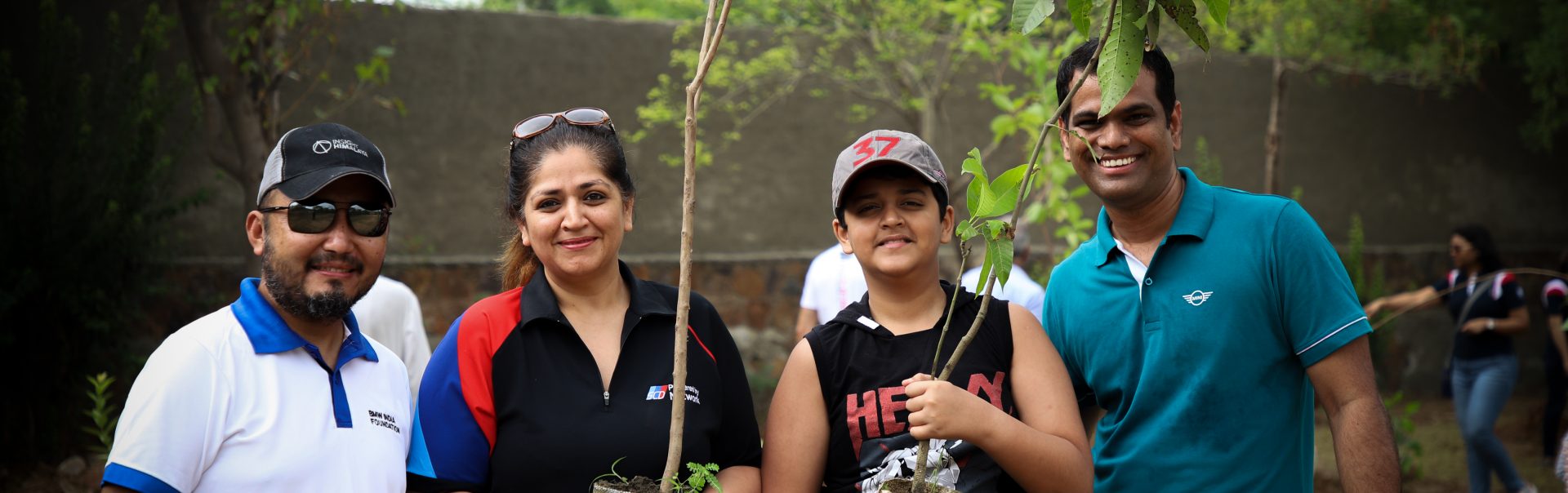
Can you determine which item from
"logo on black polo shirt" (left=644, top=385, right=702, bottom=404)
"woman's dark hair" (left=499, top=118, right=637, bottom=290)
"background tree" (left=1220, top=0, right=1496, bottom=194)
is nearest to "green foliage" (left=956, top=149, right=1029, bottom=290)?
"logo on black polo shirt" (left=644, top=385, right=702, bottom=404)

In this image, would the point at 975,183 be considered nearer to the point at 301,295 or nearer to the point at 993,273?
the point at 993,273

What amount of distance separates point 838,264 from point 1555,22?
7.34 metres

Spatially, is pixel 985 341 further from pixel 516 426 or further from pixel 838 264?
pixel 838 264

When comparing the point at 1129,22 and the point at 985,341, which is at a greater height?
the point at 1129,22

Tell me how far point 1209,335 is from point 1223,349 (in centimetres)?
4

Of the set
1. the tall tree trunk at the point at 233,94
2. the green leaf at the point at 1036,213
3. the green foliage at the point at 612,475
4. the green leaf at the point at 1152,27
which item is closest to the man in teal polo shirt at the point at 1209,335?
the green leaf at the point at 1152,27

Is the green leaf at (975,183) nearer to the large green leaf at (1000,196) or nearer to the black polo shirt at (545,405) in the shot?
the large green leaf at (1000,196)

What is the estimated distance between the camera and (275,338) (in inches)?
77.1

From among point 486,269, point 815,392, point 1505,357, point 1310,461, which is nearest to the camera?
point 815,392

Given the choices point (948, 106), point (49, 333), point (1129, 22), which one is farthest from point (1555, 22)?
point (49, 333)

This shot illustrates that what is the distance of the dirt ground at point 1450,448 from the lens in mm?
7480

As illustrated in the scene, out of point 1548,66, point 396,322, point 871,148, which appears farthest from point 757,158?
point 871,148

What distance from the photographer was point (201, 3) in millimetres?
5051

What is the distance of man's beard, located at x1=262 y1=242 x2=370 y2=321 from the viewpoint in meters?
2.00
